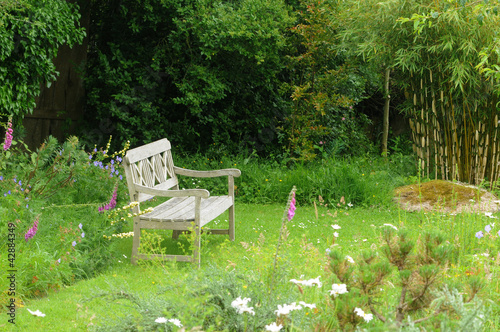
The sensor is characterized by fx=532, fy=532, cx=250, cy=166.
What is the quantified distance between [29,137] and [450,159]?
21.0ft

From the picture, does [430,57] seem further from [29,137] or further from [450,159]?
[29,137]

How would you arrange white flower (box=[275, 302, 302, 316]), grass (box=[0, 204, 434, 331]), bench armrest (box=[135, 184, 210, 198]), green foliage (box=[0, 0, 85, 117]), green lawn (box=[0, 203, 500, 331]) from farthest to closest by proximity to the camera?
green foliage (box=[0, 0, 85, 117]) < bench armrest (box=[135, 184, 210, 198]) < grass (box=[0, 204, 434, 331]) < green lawn (box=[0, 203, 500, 331]) < white flower (box=[275, 302, 302, 316])

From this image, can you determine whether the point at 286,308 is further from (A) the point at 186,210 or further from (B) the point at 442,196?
(B) the point at 442,196

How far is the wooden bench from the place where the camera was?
14.2 feet

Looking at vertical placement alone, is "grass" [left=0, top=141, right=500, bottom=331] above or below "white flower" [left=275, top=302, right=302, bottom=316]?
below

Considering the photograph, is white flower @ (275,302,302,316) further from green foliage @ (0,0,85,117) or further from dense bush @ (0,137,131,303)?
green foliage @ (0,0,85,117)

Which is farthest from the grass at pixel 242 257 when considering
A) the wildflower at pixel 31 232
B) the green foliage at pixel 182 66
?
the green foliage at pixel 182 66

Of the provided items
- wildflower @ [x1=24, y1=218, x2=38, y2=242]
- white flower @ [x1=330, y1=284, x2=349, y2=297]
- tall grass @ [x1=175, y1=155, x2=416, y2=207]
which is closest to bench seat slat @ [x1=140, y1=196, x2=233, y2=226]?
wildflower @ [x1=24, y1=218, x2=38, y2=242]

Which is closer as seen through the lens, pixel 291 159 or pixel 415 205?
pixel 415 205

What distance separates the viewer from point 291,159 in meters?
9.08

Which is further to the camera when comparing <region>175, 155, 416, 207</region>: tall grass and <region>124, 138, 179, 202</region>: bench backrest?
<region>175, 155, 416, 207</region>: tall grass

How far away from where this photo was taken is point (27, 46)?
20.7 feet

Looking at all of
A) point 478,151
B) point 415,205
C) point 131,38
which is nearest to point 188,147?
point 131,38

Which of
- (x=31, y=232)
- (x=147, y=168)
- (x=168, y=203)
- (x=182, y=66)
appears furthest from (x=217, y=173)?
(x=182, y=66)
